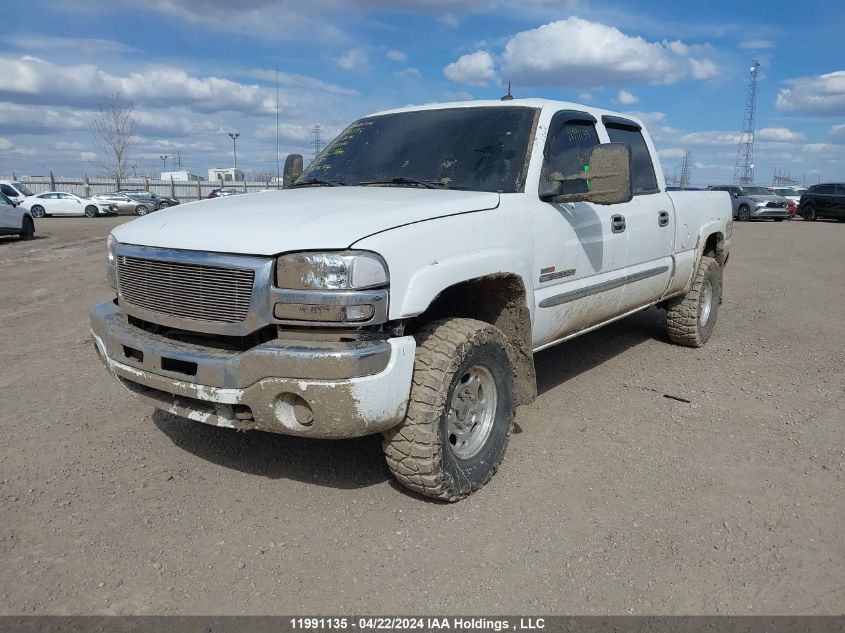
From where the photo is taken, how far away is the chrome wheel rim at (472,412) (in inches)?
136

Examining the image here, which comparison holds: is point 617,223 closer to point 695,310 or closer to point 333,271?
point 695,310

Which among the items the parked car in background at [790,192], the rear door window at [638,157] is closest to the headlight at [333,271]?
the rear door window at [638,157]

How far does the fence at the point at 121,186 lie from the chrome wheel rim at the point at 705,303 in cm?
4696

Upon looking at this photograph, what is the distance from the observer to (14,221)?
18.3 m

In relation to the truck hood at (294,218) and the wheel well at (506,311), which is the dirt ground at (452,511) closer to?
the wheel well at (506,311)

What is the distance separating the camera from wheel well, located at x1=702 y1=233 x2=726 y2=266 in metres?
6.88

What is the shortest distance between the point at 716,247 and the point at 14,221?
17944 mm

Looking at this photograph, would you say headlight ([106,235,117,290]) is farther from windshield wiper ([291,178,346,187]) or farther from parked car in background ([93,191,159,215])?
parked car in background ([93,191,159,215])

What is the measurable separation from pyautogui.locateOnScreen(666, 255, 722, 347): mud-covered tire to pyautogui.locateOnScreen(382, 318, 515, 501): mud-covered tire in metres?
3.44

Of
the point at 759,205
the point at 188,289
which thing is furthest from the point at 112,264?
the point at 759,205

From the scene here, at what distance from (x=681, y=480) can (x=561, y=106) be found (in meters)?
2.45

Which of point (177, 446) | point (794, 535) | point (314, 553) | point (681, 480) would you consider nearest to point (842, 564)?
point (794, 535)

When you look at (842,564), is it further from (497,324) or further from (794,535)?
(497,324)

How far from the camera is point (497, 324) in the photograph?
12.8ft
